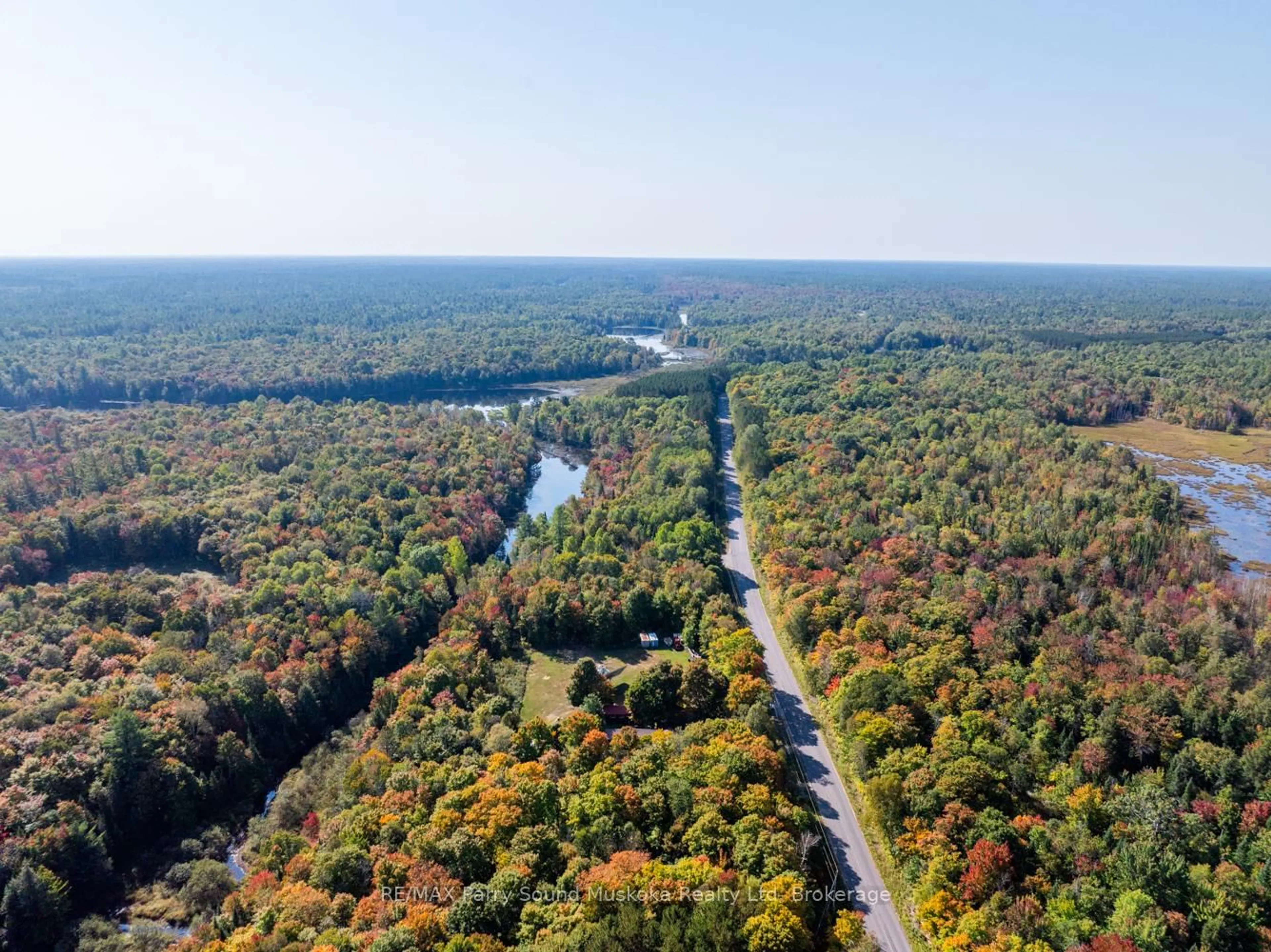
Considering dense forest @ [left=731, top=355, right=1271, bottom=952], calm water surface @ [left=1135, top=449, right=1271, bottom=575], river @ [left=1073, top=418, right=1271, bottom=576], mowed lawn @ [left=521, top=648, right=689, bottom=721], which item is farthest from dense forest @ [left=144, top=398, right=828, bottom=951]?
river @ [left=1073, top=418, right=1271, bottom=576]

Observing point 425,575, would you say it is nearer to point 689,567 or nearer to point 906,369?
point 689,567

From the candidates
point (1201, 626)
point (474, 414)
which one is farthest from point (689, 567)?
point (474, 414)

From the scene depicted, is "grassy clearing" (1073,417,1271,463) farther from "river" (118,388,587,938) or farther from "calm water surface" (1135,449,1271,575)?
"river" (118,388,587,938)

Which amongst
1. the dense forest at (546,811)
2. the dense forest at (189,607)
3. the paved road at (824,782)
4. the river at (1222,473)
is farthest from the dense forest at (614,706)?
the river at (1222,473)

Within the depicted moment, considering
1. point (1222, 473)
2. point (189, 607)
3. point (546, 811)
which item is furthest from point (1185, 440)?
point (189, 607)

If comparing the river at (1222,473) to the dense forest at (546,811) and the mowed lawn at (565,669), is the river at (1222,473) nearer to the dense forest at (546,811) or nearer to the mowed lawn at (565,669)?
the mowed lawn at (565,669)
